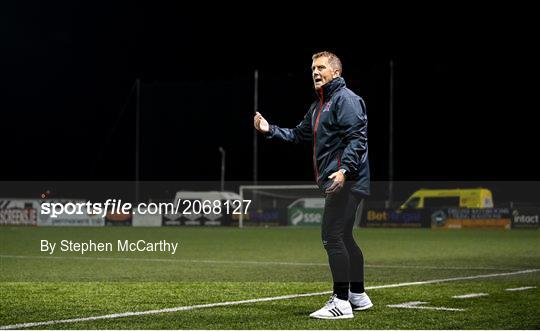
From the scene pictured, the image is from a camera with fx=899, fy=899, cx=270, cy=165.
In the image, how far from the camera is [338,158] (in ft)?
24.8

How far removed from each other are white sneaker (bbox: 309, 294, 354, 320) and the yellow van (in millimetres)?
33515

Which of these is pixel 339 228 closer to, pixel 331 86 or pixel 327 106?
pixel 327 106

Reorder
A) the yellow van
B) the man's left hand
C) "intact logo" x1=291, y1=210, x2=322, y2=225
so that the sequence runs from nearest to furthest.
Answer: the man's left hand < "intact logo" x1=291, y1=210, x2=322, y2=225 < the yellow van

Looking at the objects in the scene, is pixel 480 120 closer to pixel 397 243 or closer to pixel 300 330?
pixel 397 243

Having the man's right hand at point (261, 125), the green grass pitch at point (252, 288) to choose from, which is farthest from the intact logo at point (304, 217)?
the man's right hand at point (261, 125)

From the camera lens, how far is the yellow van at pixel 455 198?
135 feet

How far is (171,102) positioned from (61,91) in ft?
45.3

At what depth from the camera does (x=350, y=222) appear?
7.82 m

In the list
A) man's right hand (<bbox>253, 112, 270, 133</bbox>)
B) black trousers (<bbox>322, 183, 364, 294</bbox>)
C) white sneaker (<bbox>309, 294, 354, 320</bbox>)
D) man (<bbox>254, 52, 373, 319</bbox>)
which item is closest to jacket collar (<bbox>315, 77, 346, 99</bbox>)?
man (<bbox>254, 52, 373, 319</bbox>)

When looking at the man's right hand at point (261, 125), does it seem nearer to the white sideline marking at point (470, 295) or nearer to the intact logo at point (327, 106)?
the intact logo at point (327, 106)

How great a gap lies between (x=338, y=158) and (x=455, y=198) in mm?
35330

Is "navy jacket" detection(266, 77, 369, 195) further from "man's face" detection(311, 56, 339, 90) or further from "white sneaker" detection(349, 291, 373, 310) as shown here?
"white sneaker" detection(349, 291, 373, 310)

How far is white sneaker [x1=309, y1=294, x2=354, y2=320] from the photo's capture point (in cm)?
749

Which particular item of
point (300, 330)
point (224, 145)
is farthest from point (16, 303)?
point (224, 145)
